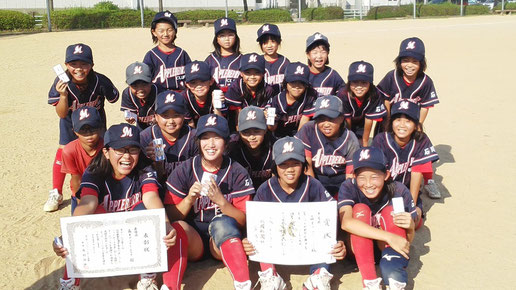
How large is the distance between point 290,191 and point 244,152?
0.84 meters

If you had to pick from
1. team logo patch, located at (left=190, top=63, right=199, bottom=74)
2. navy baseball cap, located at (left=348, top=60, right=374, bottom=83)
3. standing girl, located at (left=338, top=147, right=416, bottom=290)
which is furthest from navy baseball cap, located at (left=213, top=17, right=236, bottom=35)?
standing girl, located at (left=338, top=147, right=416, bottom=290)

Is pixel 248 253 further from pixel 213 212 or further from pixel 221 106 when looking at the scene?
pixel 221 106

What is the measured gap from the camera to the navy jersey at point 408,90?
6.29 metres

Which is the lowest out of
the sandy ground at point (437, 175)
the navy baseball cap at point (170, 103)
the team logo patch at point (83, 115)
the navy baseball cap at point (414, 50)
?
the sandy ground at point (437, 175)

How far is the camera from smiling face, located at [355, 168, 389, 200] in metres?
4.18

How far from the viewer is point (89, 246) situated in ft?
12.7

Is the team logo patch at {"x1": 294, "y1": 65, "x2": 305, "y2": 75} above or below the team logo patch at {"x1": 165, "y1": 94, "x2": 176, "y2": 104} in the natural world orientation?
above

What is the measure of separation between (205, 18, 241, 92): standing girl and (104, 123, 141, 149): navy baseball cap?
248cm

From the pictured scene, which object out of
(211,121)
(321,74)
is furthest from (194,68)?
(321,74)

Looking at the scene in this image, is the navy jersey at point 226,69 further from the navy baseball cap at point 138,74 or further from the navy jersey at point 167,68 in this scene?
the navy baseball cap at point 138,74

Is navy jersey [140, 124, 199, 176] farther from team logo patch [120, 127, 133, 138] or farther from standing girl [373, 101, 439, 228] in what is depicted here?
standing girl [373, 101, 439, 228]

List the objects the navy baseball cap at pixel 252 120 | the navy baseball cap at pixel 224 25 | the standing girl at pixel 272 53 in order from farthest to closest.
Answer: the navy baseball cap at pixel 224 25 < the standing girl at pixel 272 53 < the navy baseball cap at pixel 252 120

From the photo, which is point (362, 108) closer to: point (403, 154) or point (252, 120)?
point (403, 154)

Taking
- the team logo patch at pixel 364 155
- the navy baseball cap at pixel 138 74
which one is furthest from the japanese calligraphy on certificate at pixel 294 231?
the navy baseball cap at pixel 138 74
